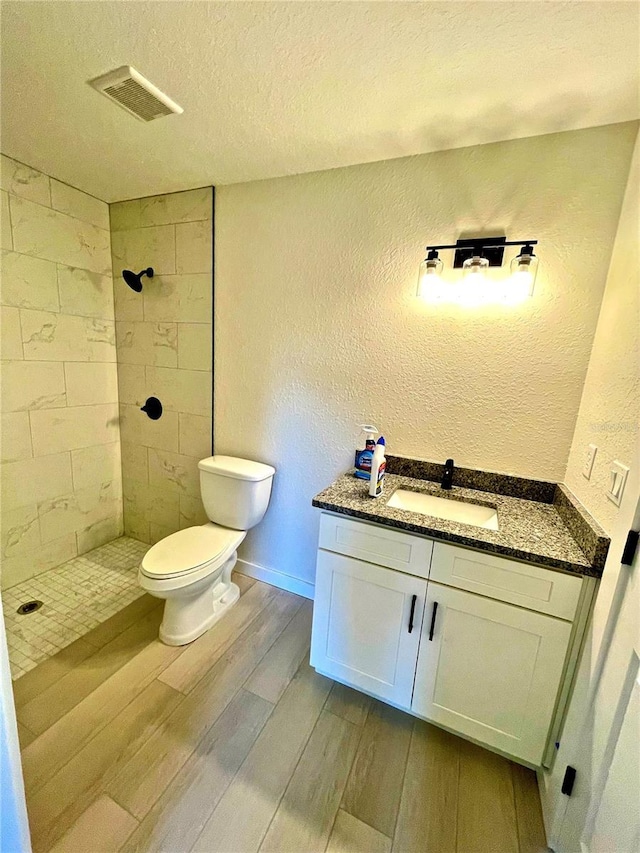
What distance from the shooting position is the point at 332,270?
1706 millimetres

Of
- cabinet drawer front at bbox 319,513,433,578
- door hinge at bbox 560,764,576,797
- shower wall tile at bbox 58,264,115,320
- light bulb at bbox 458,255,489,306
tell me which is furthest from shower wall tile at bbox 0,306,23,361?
door hinge at bbox 560,764,576,797

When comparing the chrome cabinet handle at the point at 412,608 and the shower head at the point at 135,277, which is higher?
the shower head at the point at 135,277

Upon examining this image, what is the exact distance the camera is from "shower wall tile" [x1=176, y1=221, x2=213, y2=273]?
1.94 meters

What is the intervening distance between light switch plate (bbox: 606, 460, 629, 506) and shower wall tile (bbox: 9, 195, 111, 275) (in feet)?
9.19

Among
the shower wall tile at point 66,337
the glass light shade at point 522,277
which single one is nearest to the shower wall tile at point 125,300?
the shower wall tile at point 66,337

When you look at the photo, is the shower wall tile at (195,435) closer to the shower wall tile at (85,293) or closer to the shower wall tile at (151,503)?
the shower wall tile at (151,503)

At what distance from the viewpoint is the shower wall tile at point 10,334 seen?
1.79 m

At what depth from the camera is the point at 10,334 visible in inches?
71.6

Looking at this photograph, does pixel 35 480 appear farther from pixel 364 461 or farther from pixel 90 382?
pixel 364 461

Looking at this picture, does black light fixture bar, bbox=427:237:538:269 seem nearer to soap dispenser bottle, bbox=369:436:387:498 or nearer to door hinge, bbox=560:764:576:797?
soap dispenser bottle, bbox=369:436:387:498

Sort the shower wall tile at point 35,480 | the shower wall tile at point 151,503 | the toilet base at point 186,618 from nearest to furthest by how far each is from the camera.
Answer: the toilet base at point 186,618
the shower wall tile at point 35,480
the shower wall tile at point 151,503

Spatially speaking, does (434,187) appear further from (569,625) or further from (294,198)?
(569,625)

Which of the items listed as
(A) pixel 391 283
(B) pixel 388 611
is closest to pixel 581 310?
(A) pixel 391 283

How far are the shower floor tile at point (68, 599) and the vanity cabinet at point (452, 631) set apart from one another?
1244mm
